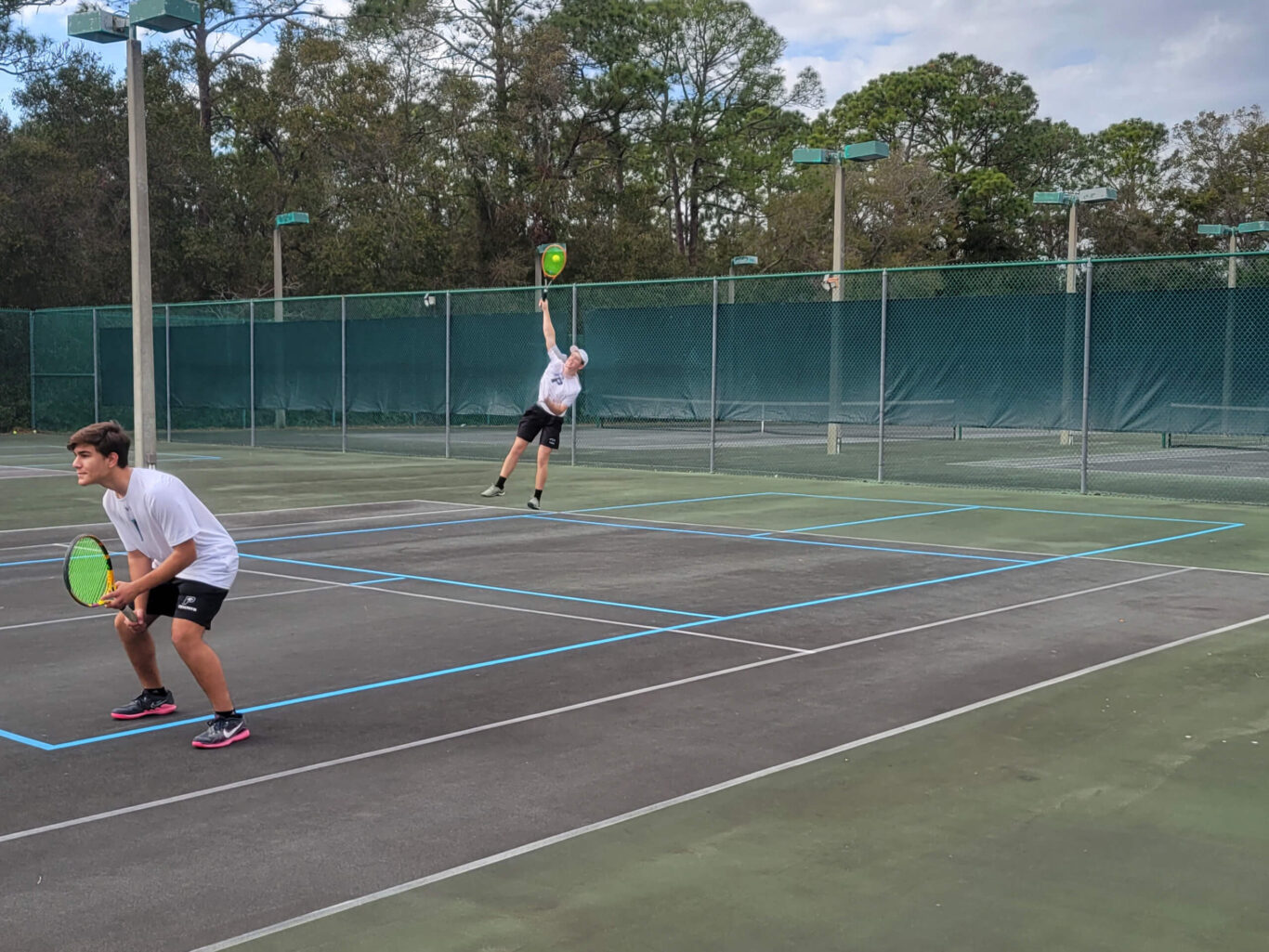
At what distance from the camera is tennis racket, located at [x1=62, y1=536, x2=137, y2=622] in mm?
5207

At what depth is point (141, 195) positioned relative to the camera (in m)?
15.2

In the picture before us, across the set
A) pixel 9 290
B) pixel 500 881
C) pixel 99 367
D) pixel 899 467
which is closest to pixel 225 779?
pixel 500 881

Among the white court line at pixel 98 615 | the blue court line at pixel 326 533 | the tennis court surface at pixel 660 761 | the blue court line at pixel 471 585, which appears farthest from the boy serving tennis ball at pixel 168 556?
the blue court line at pixel 326 533

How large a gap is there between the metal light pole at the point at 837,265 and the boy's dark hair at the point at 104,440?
12833mm

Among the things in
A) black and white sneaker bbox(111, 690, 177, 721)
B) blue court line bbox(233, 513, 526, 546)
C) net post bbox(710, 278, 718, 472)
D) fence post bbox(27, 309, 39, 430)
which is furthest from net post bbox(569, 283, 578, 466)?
fence post bbox(27, 309, 39, 430)

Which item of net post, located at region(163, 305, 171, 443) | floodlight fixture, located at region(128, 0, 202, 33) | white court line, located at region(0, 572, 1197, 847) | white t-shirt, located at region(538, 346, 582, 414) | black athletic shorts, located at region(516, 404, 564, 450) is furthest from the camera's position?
net post, located at region(163, 305, 171, 443)

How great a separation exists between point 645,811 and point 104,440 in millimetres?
2501

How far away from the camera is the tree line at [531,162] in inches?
1296

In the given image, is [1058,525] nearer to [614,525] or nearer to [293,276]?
[614,525]

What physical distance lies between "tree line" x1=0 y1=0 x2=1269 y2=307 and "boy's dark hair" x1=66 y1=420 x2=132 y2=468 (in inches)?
1120

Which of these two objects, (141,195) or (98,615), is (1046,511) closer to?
(98,615)

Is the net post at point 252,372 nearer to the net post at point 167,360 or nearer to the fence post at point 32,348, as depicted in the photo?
the net post at point 167,360

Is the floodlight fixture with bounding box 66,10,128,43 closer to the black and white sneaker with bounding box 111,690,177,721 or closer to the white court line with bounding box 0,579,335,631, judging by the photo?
the white court line with bounding box 0,579,335,631

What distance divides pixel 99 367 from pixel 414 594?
837 inches
